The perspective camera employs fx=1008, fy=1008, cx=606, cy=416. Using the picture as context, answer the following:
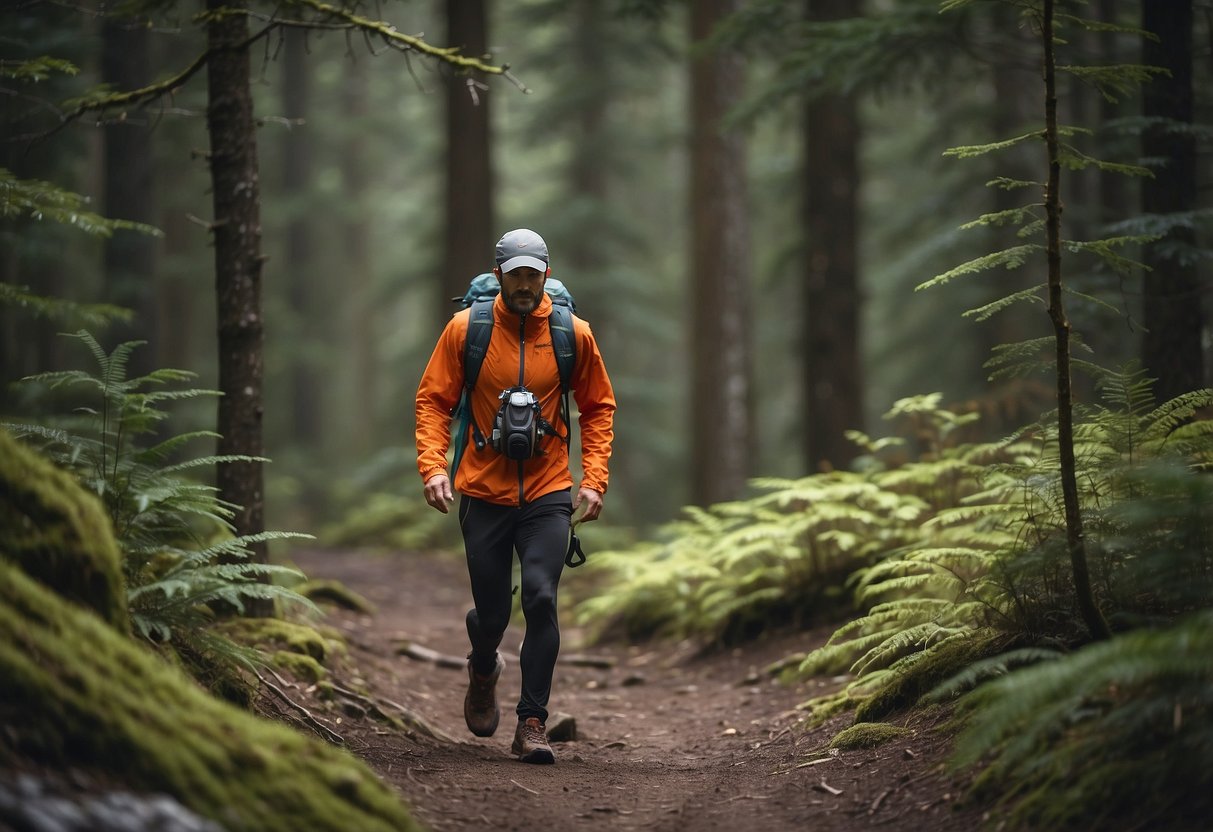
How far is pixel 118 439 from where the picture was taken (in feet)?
18.1

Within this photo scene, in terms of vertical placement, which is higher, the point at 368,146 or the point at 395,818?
the point at 368,146

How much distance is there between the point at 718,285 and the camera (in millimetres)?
14242

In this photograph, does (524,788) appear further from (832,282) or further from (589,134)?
(589,134)

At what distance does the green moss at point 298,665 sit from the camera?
6.37 meters

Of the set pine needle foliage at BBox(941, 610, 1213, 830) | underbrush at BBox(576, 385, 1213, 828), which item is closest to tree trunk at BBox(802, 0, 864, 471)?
underbrush at BBox(576, 385, 1213, 828)

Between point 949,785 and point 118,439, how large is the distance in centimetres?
457

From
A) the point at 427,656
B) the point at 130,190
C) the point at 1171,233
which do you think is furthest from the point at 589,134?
the point at 1171,233

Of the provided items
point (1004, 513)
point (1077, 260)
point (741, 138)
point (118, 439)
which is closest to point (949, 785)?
point (1004, 513)

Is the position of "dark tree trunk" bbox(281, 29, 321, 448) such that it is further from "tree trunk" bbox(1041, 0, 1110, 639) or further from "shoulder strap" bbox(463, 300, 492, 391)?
"tree trunk" bbox(1041, 0, 1110, 639)

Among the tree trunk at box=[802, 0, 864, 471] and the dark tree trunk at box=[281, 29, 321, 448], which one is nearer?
the tree trunk at box=[802, 0, 864, 471]

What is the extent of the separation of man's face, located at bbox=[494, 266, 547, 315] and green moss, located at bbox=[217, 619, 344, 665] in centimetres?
283

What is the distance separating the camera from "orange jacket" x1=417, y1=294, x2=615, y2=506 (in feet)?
18.8

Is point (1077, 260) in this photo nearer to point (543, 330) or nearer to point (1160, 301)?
point (1160, 301)

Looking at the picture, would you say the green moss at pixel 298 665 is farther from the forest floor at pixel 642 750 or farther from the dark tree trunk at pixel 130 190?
the dark tree trunk at pixel 130 190
